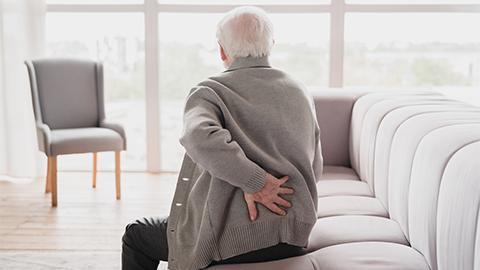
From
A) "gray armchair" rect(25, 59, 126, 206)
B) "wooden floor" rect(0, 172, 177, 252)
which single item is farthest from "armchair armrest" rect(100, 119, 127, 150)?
"wooden floor" rect(0, 172, 177, 252)

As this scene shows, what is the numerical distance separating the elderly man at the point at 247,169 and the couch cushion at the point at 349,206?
46cm

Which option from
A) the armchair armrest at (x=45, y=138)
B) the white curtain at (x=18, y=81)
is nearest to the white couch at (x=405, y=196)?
the armchair armrest at (x=45, y=138)

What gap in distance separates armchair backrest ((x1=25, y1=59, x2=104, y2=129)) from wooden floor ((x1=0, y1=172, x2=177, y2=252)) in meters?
0.60

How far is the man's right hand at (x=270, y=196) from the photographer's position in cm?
120

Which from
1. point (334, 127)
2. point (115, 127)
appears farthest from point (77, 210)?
point (334, 127)

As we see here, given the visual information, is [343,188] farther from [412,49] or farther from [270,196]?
[412,49]

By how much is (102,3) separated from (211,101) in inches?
128

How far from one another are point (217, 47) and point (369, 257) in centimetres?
311

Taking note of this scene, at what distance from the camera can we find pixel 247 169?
115 cm

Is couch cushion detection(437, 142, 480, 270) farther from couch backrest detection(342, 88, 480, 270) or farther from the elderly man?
the elderly man

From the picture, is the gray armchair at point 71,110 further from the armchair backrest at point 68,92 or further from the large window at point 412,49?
the large window at point 412,49

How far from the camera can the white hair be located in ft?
4.20

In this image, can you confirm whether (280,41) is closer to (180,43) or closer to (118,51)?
(180,43)

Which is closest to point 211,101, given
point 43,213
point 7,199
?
point 43,213
